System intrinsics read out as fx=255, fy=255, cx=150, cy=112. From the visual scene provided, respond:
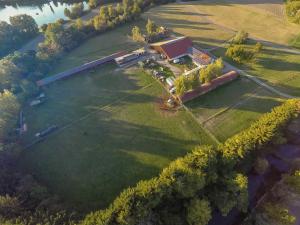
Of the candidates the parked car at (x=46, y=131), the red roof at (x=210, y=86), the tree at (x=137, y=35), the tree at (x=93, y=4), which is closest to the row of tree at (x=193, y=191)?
the red roof at (x=210, y=86)

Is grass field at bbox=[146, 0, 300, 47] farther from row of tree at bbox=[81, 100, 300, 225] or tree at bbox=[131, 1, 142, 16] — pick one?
row of tree at bbox=[81, 100, 300, 225]

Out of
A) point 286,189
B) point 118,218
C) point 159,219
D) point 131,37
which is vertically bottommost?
point 286,189

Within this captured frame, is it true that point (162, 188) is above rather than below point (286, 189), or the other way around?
above

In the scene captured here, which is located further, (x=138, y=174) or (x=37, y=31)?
(x=37, y=31)

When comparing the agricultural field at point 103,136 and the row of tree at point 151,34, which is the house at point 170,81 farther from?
the row of tree at point 151,34

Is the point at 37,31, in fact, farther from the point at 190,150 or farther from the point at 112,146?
the point at 190,150

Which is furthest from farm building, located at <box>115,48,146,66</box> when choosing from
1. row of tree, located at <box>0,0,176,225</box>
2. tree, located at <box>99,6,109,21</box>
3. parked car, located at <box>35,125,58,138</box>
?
parked car, located at <box>35,125,58,138</box>

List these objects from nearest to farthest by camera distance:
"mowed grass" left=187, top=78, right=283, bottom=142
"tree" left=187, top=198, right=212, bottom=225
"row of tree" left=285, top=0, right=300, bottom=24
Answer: "tree" left=187, top=198, right=212, bottom=225 → "mowed grass" left=187, top=78, right=283, bottom=142 → "row of tree" left=285, top=0, right=300, bottom=24

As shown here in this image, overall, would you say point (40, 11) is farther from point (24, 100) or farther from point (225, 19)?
point (225, 19)

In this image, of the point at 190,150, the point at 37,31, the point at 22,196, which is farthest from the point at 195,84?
the point at 37,31
